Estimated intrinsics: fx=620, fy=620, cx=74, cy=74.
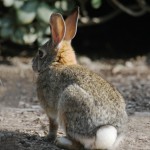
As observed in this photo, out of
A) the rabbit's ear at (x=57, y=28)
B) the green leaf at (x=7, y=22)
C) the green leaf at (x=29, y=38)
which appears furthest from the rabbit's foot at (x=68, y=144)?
the green leaf at (x=7, y=22)

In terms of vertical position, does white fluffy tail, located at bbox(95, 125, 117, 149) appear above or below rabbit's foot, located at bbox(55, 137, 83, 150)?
above

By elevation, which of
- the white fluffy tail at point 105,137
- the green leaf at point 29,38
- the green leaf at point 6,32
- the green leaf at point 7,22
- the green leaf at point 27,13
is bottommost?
the white fluffy tail at point 105,137

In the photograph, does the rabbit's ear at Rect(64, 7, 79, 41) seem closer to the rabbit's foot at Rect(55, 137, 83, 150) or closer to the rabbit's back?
the rabbit's back

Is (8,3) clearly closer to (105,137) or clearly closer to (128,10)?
(128,10)

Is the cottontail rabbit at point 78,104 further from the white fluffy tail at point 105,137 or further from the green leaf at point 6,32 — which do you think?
the green leaf at point 6,32

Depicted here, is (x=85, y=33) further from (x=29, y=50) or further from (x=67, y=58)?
(x=67, y=58)

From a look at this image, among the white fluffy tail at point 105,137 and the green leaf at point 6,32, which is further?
the green leaf at point 6,32

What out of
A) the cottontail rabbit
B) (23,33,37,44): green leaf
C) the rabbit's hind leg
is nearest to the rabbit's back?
the cottontail rabbit
